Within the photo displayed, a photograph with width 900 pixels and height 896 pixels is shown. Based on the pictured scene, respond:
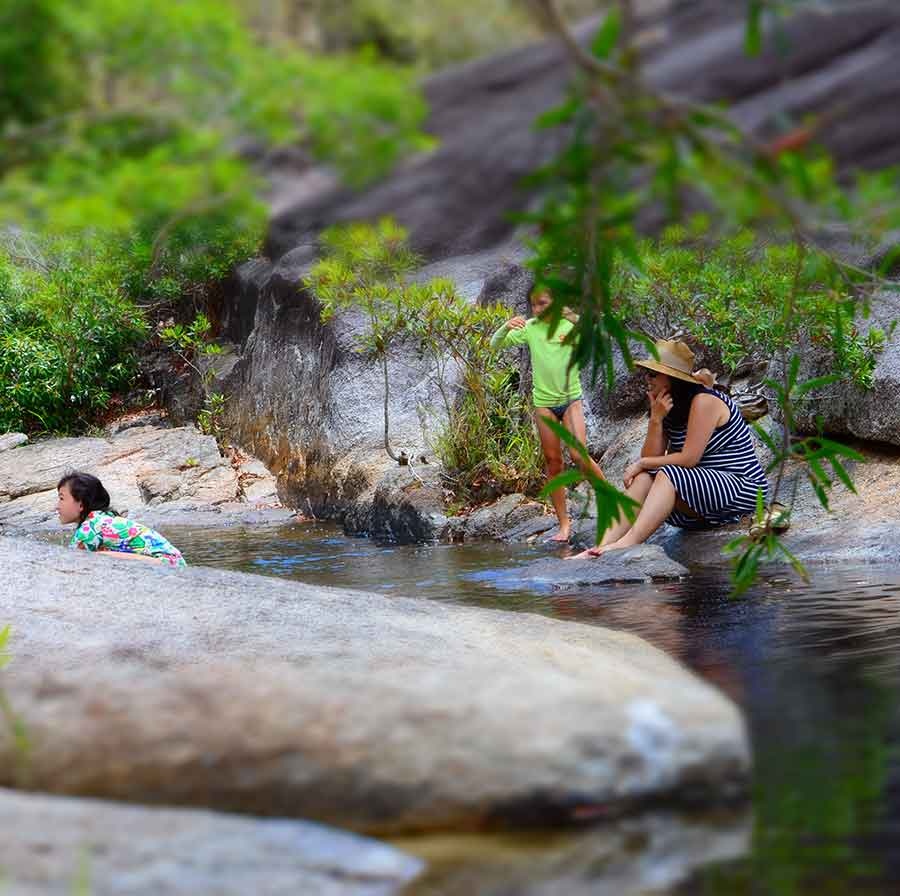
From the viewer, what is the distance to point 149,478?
1531cm

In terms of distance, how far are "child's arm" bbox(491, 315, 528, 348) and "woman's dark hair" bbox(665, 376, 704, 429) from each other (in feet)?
6.02

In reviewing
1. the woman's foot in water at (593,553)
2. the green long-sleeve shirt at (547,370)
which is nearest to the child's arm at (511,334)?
the green long-sleeve shirt at (547,370)

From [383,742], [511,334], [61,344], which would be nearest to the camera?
[383,742]

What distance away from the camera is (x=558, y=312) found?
168 inches

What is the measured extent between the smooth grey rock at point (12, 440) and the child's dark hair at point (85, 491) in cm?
1033

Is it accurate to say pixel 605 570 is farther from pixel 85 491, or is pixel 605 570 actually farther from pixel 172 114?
pixel 172 114

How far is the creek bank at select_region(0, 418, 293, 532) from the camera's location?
14281 mm

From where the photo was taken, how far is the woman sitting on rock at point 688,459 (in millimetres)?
8602

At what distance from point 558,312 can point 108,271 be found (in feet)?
48.3

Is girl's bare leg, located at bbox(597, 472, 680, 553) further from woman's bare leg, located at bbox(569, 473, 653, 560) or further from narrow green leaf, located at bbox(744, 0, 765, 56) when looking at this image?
narrow green leaf, located at bbox(744, 0, 765, 56)

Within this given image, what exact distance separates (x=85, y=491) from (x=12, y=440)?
417 inches

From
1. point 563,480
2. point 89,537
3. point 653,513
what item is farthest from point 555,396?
point 563,480

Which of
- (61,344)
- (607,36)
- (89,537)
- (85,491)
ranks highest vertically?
(607,36)

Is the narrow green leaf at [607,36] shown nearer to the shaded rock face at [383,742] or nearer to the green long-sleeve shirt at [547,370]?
the shaded rock face at [383,742]
